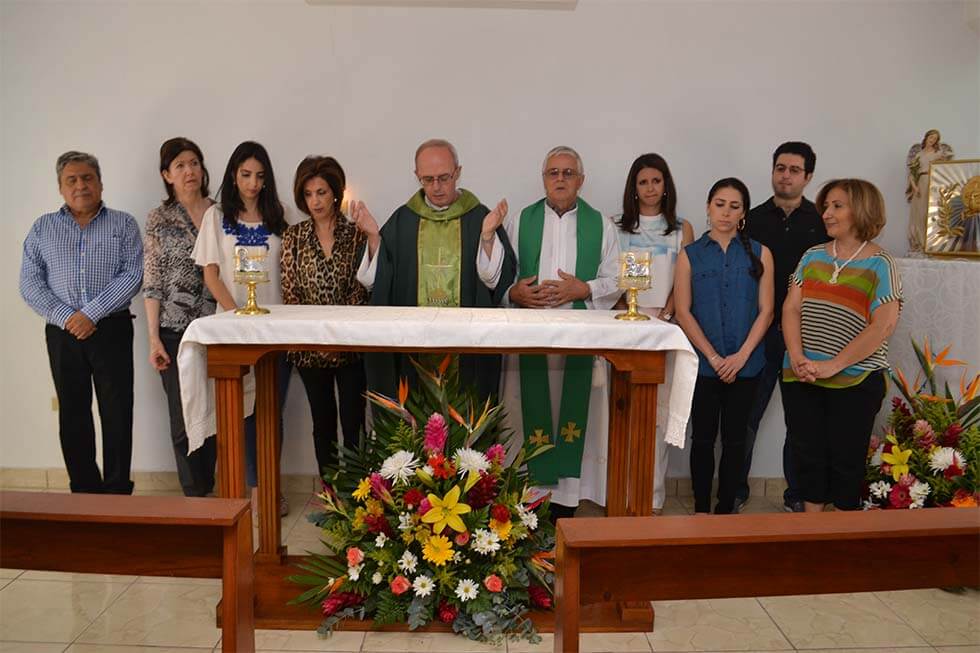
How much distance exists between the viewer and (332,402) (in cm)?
364

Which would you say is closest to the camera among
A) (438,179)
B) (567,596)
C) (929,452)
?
(567,596)

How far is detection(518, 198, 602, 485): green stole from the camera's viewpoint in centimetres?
363

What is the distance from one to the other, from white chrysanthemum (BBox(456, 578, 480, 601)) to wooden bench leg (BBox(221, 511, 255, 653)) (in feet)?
3.42

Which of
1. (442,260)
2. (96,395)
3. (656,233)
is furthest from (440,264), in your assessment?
(96,395)

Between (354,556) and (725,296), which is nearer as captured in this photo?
(354,556)

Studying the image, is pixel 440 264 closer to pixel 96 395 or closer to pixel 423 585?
pixel 423 585

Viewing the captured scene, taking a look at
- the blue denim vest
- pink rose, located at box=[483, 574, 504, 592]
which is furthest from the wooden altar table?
the blue denim vest

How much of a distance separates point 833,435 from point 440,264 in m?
1.85

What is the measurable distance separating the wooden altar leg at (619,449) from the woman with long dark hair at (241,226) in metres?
1.61

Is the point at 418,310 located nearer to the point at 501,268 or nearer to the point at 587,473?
the point at 501,268

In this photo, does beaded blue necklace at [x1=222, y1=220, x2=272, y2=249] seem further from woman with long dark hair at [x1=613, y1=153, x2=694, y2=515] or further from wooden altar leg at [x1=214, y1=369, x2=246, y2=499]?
woman with long dark hair at [x1=613, y1=153, x2=694, y2=515]

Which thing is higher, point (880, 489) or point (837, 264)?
point (837, 264)

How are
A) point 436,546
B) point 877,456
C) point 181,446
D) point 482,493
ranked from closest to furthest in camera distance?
point 436,546 → point 482,493 → point 877,456 → point 181,446

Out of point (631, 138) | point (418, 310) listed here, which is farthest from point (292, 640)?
point (631, 138)
